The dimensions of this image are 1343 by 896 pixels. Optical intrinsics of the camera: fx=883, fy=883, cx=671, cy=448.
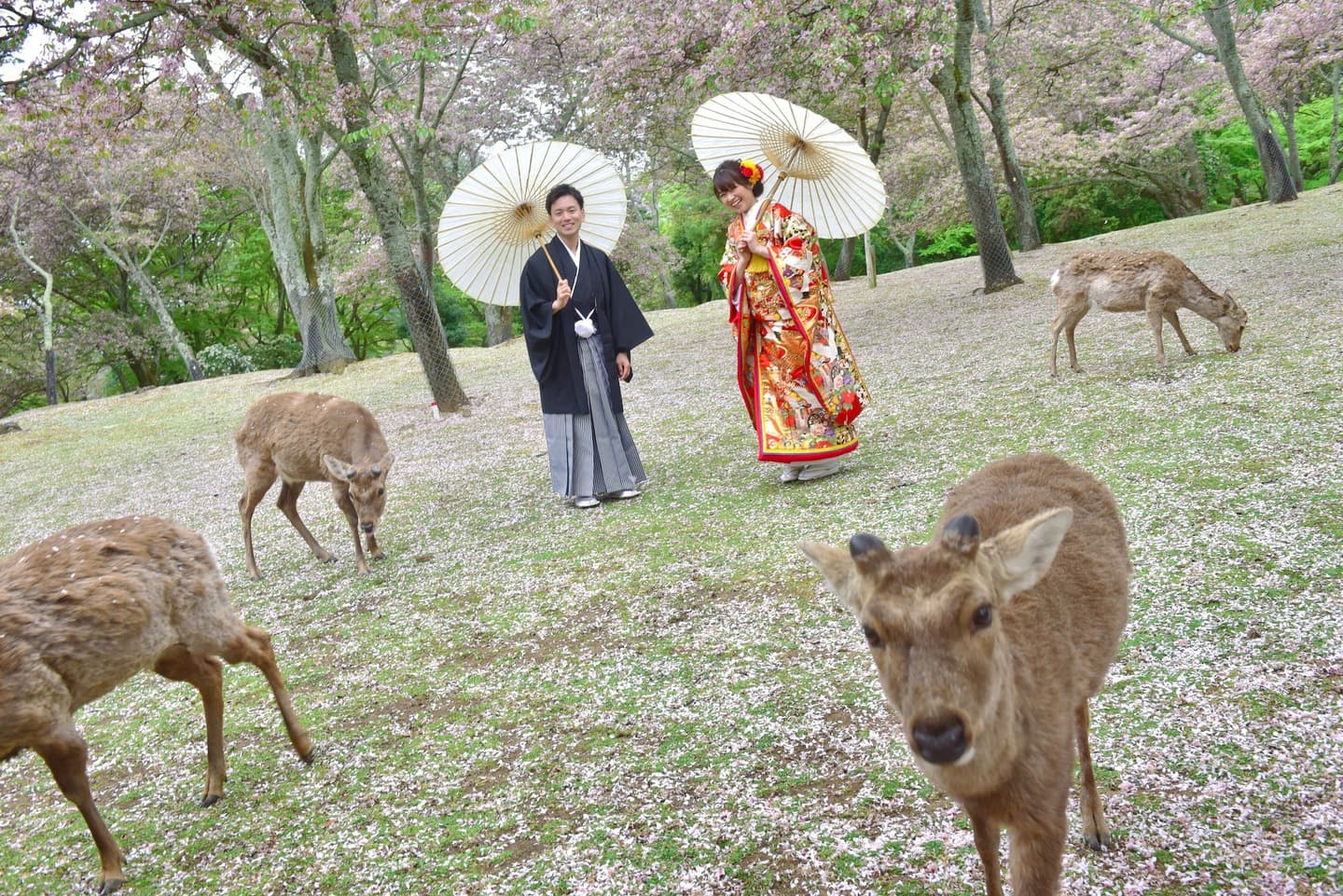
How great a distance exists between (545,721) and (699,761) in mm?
1047

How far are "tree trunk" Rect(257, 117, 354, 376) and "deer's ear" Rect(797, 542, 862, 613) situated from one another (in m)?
21.1

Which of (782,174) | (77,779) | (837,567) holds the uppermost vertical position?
(782,174)

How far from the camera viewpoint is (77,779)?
3.73 metres

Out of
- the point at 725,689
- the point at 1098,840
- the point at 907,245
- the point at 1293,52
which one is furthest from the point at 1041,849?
the point at 907,245

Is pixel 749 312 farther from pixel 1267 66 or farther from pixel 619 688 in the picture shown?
pixel 1267 66

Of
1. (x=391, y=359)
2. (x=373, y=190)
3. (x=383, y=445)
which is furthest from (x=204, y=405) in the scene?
(x=383, y=445)

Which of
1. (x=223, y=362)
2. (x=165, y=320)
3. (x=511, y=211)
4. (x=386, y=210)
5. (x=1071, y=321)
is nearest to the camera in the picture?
(x=511, y=211)

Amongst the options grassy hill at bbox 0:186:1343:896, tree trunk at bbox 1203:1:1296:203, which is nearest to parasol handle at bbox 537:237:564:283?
grassy hill at bbox 0:186:1343:896

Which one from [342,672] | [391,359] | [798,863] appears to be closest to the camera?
[798,863]

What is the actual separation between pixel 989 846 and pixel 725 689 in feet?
7.41

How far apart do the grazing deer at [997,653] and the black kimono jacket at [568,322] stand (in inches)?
244

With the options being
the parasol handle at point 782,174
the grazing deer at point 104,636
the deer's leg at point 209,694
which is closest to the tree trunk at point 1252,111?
the parasol handle at point 782,174

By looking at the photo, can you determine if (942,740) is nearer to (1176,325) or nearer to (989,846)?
(989,846)

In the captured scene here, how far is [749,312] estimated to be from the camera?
8422mm
